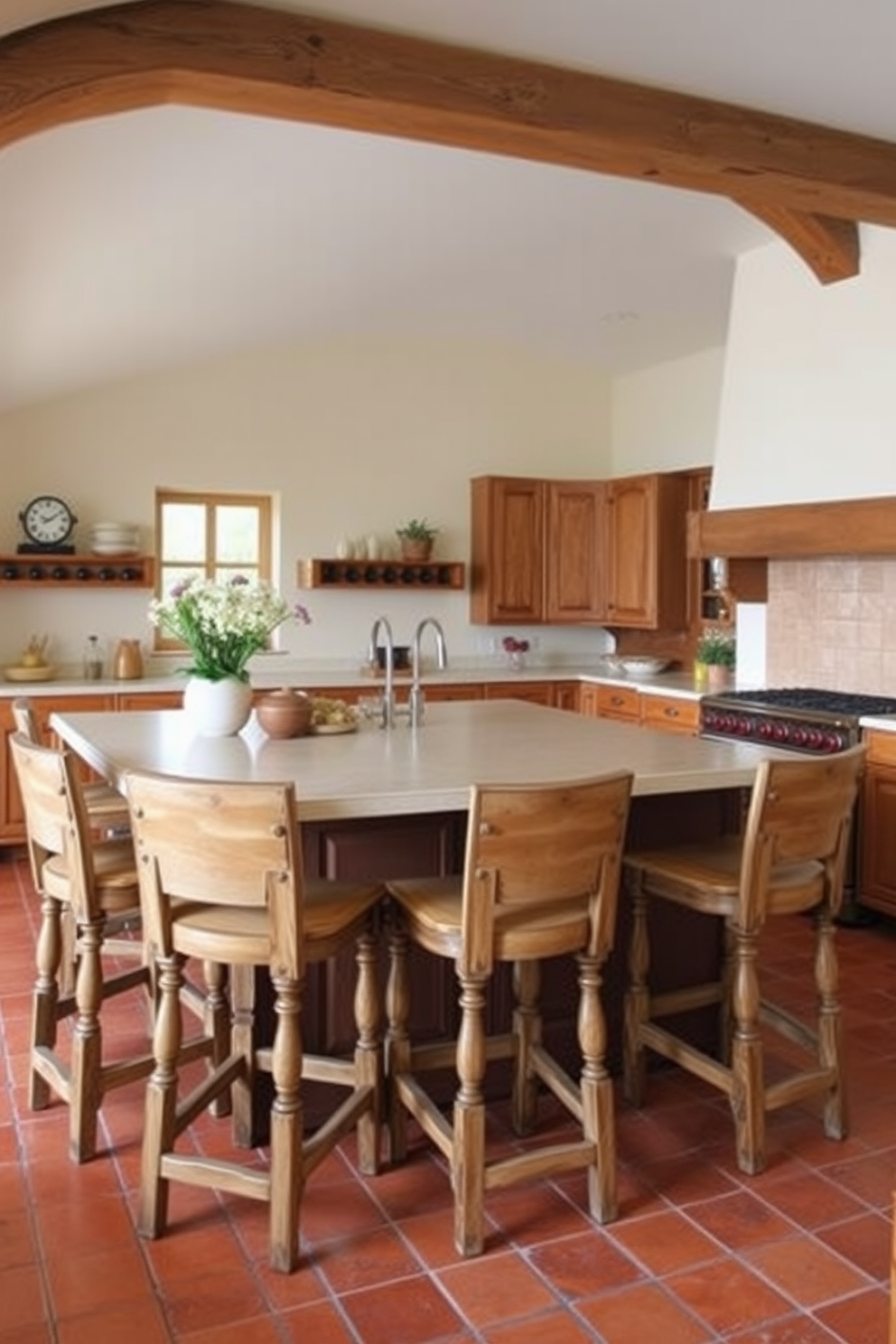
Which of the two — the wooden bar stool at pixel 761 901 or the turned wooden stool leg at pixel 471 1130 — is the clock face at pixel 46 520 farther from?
the turned wooden stool leg at pixel 471 1130

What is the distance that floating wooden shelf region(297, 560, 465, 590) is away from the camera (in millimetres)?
6555

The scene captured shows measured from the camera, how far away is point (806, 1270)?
87.4 inches

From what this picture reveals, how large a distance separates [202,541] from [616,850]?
4758 millimetres

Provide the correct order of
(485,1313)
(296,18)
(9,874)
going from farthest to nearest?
(9,874), (296,18), (485,1313)

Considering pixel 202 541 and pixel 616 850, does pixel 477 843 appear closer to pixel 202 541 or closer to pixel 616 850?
pixel 616 850

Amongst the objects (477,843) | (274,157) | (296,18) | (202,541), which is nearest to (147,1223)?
(477,843)

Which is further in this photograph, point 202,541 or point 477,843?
point 202,541

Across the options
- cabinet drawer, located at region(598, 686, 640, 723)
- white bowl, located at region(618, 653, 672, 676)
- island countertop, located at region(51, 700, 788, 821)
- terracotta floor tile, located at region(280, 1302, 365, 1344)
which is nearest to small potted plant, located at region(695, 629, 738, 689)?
cabinet drawer, located at region(598, 686, 640, 723)

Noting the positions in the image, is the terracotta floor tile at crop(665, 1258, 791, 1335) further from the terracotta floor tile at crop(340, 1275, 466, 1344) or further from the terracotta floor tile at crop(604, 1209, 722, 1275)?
the terracotta floor tile at crop(340, 1275, 466, 1344)

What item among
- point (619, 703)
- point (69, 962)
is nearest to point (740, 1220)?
point (69, 962)

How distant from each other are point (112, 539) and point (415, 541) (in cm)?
180

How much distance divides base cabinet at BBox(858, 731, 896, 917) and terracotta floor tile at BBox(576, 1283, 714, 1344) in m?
2.60

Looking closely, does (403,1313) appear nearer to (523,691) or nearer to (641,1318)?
(641,1318)

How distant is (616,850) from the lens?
235cm
